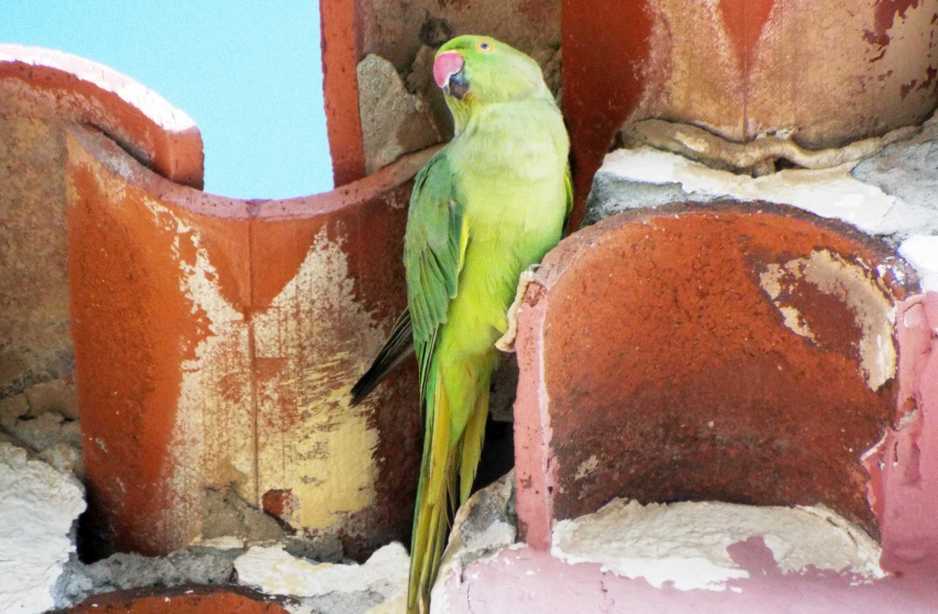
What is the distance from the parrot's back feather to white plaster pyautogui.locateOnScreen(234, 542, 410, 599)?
350 mm

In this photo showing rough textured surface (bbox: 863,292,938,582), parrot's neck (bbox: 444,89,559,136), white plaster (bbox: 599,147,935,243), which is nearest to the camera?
rough textured surface (bbox: 863,292,938,582)

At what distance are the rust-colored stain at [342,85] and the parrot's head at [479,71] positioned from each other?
8.8 inches

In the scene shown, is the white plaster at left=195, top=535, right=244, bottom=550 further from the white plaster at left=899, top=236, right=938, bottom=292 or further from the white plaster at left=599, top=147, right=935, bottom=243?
the white plaster at left=899, top=236, right=938, bottom=292

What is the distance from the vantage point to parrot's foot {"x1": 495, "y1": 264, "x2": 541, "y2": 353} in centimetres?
A: 297

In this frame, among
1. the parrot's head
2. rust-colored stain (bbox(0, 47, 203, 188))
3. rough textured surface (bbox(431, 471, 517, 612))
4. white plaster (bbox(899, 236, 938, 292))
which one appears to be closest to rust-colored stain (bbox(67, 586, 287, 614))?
rough textured surface (bbox(431, 471, 517, 612))

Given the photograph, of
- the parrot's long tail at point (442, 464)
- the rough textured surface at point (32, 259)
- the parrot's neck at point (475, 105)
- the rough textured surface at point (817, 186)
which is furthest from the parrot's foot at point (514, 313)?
the rough textured surface at point (32, 259)

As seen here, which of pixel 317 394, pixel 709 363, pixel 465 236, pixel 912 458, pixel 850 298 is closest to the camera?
pixel 912 458

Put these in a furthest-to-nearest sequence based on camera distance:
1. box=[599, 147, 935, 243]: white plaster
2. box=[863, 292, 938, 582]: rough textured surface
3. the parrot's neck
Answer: the parrot's neck
box=[599, 147, 935, 243]: white plaster
box=[863, 292, 938, 582]: rough textured surface

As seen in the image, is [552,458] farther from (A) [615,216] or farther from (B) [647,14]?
(B) [647,14]

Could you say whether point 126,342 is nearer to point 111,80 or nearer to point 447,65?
point 111,80

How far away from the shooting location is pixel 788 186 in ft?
10.9

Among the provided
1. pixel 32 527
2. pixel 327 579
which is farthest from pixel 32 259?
pixel 327 579

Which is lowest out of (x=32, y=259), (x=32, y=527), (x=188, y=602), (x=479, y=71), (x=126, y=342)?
(x=188, y=602)

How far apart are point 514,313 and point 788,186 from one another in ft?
2.02
